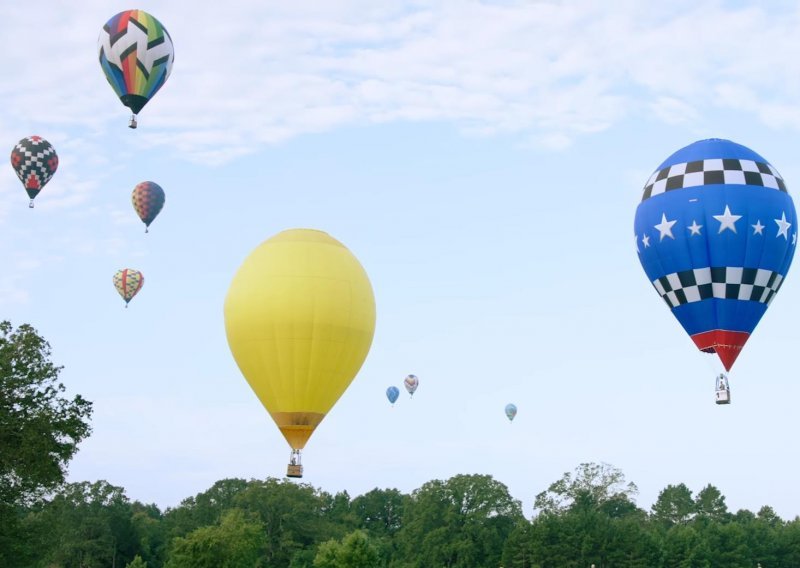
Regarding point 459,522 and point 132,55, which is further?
point 459,522

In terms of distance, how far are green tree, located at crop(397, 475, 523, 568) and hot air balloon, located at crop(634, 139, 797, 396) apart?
63.1 metres

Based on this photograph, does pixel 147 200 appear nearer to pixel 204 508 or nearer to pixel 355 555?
pixel 355 555

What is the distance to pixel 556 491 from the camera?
113 meters

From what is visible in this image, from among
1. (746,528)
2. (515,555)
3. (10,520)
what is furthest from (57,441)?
(746,528)

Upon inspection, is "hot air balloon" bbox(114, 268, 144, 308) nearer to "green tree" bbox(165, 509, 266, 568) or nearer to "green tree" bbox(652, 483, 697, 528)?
"green tree" bbox(165, 509, 266, 568)

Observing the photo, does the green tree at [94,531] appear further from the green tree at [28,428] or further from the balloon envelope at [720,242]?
the balloon envelope at [720,242]

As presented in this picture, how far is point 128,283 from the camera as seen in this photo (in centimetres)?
7388

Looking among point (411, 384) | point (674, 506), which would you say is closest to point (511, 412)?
point (411, 384)

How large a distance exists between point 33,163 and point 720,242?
41334mm

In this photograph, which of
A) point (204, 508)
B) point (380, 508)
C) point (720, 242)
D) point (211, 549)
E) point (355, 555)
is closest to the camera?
point (720, 242)

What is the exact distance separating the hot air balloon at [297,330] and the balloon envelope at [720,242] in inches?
451

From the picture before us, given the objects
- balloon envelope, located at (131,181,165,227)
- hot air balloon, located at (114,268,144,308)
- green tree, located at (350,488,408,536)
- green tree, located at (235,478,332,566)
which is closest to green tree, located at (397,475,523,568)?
green tree, located at (235,478,332,566)

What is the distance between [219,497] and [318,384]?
75.1 m

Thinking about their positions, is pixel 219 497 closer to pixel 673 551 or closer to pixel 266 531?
pixel 266 531
